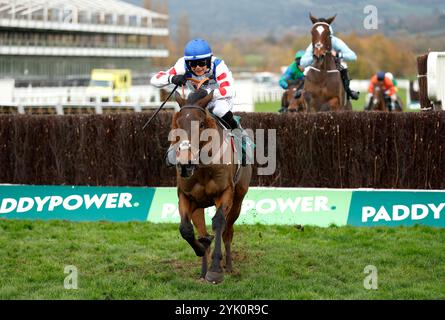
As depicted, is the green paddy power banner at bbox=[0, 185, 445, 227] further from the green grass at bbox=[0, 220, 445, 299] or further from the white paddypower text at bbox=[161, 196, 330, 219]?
the green grass at bbox=[0, 220, 445, 299]

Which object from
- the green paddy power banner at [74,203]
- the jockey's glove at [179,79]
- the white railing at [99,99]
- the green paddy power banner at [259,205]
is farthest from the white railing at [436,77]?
the white railing at [99,99]

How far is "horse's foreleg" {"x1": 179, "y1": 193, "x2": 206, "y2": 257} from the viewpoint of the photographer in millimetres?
7469

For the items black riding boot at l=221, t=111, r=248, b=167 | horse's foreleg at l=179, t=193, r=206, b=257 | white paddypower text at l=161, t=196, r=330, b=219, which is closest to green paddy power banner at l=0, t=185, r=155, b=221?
white paddypower text at l=161, t=196, r=330, b=219

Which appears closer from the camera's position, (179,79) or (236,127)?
(179,79)

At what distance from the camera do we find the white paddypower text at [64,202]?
11.7 m

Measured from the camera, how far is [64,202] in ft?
38.5

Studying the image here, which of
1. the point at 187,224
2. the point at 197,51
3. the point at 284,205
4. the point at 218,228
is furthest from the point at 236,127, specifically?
the point at 284,205

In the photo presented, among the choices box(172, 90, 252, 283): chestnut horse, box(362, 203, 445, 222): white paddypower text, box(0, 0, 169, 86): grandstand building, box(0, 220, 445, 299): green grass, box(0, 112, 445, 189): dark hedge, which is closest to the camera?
box(172, 90, 252, 283): chestnut horse

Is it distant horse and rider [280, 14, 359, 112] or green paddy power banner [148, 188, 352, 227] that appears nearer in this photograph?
green paddy power banner [148, 188, 352, 227]

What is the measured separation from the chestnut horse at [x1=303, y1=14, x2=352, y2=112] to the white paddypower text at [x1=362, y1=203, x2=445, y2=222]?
4.23m

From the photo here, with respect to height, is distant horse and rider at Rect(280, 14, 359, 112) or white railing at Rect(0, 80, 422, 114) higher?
distant horse and rider at Rect(280, 14, 359, 112)

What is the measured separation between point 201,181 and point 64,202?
4.68 m

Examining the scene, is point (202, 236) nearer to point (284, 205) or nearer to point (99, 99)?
point (284, 205)

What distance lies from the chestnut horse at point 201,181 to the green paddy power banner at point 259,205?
10.3ft
